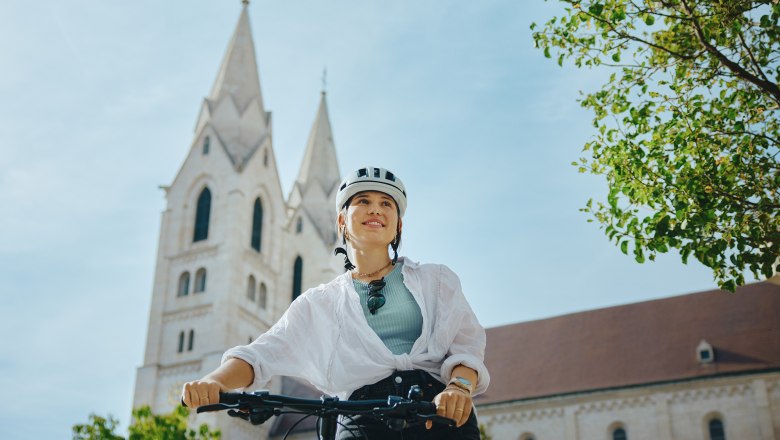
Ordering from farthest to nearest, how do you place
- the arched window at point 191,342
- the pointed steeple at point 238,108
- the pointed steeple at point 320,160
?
the pointed steeple at point 320,160 → the pointed steeple at point 238,108 → the arched window at point 191,342

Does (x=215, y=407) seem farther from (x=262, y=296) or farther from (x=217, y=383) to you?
(x=262, y=296)

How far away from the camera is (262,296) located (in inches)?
1748

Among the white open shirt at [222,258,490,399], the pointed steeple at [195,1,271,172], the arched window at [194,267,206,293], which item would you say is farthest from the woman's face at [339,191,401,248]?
the pointed steeple at [195,1,271,172]

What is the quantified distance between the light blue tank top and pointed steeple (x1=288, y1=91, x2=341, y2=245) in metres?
46.2

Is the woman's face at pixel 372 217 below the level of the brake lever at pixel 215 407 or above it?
above

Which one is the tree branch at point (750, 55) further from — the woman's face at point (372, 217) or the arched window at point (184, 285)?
the arched window at point (184, 285)

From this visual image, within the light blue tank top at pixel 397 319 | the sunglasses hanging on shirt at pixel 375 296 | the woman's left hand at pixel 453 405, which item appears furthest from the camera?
the sunglasses hanging on shirt at pixel 375 296

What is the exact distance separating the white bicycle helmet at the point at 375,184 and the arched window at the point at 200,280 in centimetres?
3924

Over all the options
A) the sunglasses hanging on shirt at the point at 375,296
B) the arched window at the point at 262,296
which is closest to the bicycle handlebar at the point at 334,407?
the sunglasses hanging on shirt at the point at 375,296

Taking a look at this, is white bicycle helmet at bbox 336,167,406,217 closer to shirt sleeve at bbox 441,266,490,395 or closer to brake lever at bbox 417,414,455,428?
shirt sleeve at bbox 441,266,490,395

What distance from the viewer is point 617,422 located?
32.9m

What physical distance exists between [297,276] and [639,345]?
68.0 feet

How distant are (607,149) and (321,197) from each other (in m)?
43.9

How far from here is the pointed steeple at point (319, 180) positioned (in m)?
51.6
